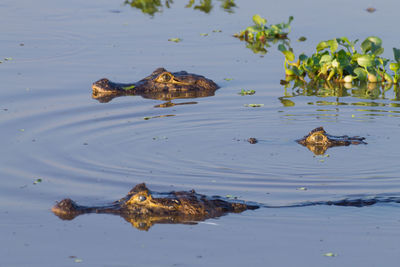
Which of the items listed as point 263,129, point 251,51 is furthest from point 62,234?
point 251,51

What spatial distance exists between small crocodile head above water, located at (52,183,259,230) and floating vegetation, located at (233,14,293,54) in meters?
11.1

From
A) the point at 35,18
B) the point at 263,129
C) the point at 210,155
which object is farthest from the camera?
the point at 35,18

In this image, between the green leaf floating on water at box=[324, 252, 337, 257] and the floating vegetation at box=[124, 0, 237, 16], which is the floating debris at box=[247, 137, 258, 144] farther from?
the floating vegetation at box=[124, 0, 237, 16]

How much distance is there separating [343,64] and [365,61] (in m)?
0.46

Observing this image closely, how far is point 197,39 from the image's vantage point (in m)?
20.7

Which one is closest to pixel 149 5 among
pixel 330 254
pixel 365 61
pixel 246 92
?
pixel 365 61

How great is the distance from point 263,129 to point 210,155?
1.81 metres

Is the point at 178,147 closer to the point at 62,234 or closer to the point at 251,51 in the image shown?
the point at 62,234

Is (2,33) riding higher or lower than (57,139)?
higher

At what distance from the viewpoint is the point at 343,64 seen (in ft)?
56.8

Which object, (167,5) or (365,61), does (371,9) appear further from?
(365,61)

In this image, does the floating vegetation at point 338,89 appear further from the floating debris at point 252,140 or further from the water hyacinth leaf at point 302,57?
the floating debris at point 252,140

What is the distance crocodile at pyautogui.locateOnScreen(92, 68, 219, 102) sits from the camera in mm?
16375

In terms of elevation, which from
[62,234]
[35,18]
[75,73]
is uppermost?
[35,18]
